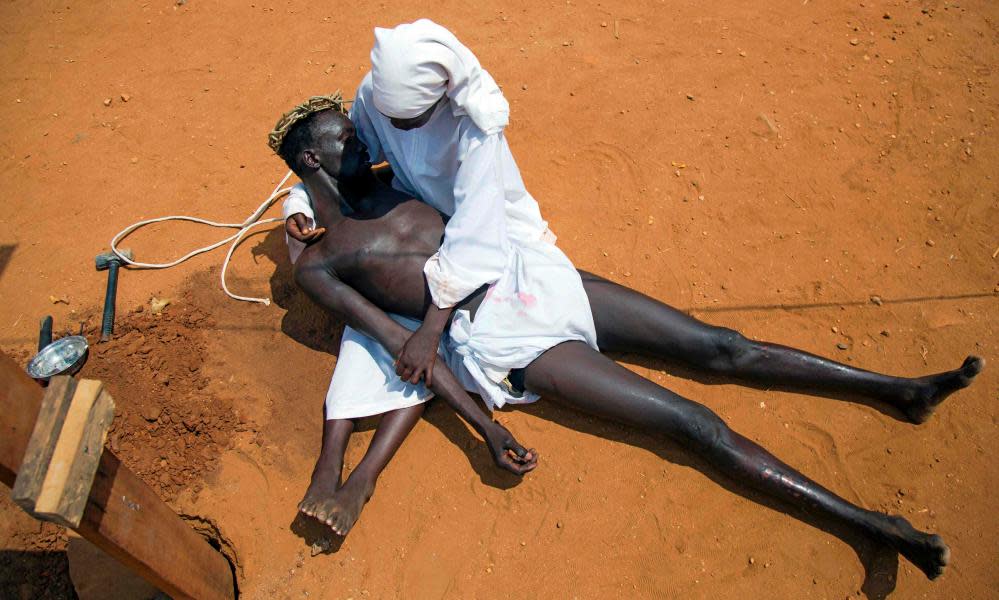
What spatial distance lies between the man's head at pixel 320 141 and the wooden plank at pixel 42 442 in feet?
4.95

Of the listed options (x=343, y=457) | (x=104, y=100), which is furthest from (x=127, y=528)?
(x=104, y=100)

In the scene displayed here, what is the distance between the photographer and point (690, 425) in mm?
2584

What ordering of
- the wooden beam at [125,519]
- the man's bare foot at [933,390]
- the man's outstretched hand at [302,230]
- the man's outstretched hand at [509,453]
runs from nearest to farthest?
the wooden beam at [125,519] < the man's bare foot at [933,390] < the man's outstretched hand at [509,453] < the man's outstretched hand at [302,230]

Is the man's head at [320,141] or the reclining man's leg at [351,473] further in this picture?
the man's head at [320,141]

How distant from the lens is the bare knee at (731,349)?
2.80 m

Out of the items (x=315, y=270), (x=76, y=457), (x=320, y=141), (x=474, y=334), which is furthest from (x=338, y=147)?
(x=76, y=457)

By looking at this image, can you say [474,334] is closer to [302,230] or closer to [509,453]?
[509,453]

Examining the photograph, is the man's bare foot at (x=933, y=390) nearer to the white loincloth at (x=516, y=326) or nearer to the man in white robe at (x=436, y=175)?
the white loincloth at (x=516, y=326)

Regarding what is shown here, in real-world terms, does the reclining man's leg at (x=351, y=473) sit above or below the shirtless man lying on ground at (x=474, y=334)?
below

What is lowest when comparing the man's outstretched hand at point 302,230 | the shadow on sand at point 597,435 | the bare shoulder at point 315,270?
the shadow on sand at point 597,435

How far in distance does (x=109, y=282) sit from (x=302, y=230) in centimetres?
142

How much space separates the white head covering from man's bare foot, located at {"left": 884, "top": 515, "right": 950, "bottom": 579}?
223 centimetres

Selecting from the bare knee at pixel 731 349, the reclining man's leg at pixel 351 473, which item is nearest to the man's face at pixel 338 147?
the reclining man's leg at pixel 351 473

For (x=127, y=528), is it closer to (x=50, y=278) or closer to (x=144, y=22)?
(x=50, y=278)
